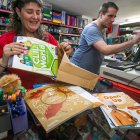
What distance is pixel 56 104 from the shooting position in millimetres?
573

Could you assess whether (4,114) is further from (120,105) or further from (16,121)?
(120,105)

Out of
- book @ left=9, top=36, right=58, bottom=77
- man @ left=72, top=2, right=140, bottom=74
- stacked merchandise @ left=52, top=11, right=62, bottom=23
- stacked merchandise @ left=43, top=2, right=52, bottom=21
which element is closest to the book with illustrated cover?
book @ left=9, top=36, right=58, bottom=77

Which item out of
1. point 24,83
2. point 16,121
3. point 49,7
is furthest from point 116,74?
point 49,7

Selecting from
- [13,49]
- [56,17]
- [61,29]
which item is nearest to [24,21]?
[13,49]

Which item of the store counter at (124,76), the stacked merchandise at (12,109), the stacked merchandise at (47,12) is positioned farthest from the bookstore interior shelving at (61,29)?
the stacked merchandise at (12,109)

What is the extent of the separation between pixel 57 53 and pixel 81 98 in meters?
0.32

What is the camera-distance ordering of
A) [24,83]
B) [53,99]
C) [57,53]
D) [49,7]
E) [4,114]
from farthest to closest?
[49,7]
[24,83]
[57,53]
[53,99]
[4,114]

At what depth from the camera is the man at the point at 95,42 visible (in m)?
1.38

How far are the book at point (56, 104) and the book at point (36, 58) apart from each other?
0.10 m

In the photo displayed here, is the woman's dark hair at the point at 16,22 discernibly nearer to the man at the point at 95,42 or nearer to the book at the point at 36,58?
the book at the point at 36,58

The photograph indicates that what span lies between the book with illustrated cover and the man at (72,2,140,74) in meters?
0.64

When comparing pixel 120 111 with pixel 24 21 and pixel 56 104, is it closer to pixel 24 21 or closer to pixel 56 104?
pixel 56 104

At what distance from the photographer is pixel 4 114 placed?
48 cm

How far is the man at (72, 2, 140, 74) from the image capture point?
1.38 metres
